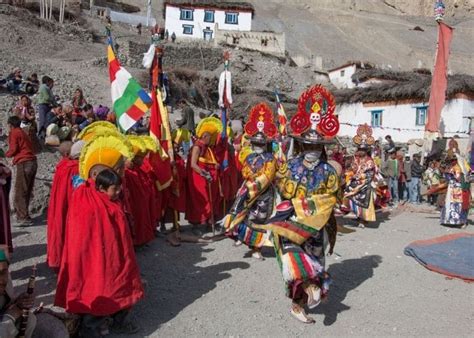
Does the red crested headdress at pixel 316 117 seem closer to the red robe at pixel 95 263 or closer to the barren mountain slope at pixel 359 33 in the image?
the red robe at pixel 95 263

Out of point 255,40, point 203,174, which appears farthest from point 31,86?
point 255,40

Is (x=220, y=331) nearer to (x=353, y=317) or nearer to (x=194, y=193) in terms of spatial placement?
(x=353, y=317)

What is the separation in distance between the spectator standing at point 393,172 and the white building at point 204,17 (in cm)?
3704

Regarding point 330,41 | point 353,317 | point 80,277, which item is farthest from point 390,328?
point 330,41

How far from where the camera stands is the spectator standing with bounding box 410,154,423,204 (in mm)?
14461

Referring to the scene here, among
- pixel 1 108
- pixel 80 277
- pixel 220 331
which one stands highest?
pixel 1 108

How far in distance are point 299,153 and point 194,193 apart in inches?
122

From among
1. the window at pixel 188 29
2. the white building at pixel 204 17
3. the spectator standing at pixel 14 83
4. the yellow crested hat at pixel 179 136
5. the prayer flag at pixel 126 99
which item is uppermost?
the white building at pixel 204 17

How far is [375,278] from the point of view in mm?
6109

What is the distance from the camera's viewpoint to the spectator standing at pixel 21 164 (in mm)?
7727

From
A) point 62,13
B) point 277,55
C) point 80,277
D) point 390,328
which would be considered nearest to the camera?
point 80,277

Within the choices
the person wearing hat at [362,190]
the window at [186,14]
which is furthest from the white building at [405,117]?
the window at [186,14]

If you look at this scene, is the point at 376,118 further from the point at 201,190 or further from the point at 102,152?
the point at 102,152

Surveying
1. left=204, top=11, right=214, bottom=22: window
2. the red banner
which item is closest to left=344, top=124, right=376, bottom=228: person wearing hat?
the red banner
